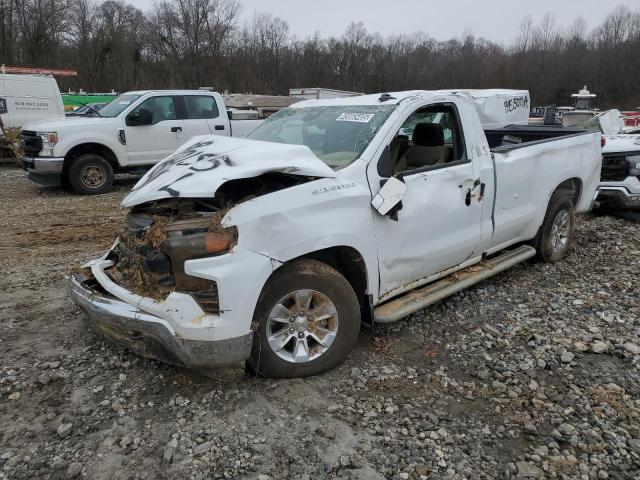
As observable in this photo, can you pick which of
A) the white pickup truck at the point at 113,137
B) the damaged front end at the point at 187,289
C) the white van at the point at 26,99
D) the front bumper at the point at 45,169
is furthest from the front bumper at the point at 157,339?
the white van at the point at 26,99

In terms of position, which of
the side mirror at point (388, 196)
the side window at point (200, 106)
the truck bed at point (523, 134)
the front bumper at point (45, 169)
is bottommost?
the front bumper at point (45, 169)

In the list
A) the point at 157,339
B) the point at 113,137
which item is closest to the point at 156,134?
the point at 113,137

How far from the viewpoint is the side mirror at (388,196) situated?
11.3 feet

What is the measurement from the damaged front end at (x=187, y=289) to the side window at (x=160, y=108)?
800 centimetres

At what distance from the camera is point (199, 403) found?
10.1 feet

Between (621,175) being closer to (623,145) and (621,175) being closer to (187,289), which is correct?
(623,145)

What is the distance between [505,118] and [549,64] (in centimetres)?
6795

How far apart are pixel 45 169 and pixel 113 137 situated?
4.43ft

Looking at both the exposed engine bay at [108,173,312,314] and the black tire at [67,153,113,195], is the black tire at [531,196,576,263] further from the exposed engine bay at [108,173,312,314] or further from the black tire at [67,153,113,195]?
the black tire at [67,153,113,195]

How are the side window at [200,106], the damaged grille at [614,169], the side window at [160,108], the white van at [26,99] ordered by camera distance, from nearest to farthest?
the damaged grille at [614,169] < the side window at [160,108] < the side window at [200,106] < the white van at [26,99]

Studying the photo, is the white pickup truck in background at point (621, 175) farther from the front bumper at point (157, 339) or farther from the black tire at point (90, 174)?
the black tire at point (90, 174)

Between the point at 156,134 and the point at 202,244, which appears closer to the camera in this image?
the point at 202,244

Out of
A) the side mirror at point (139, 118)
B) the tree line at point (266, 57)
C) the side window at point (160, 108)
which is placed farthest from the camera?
the tree line at point (266, 57)

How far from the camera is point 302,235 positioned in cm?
307
